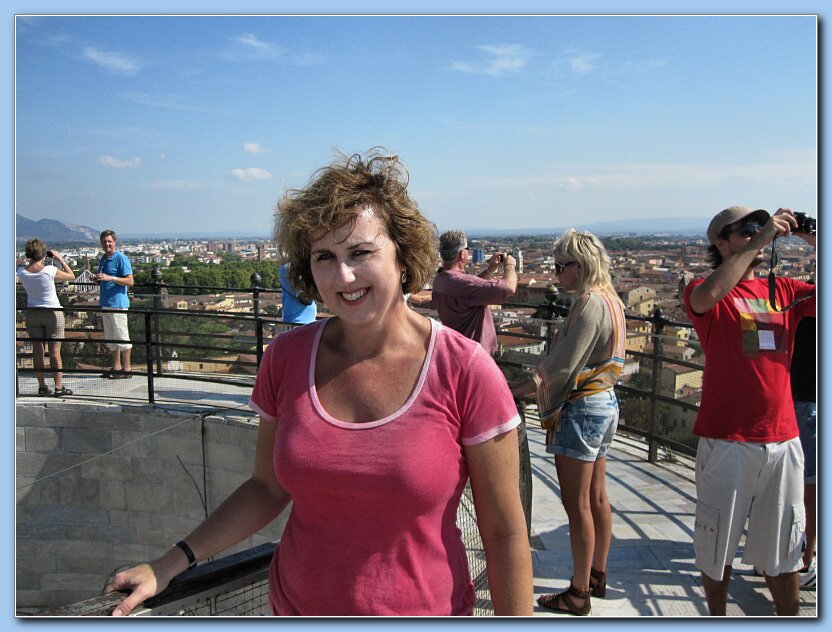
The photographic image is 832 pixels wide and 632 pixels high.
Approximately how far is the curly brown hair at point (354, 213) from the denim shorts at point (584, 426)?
1702 millimetres

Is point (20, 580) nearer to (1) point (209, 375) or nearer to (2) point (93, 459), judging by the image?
(2) point (93, 459)

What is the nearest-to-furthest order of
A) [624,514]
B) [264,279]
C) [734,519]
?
[734,519]
[624,514]
[264,279]

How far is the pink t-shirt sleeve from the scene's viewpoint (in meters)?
1.52

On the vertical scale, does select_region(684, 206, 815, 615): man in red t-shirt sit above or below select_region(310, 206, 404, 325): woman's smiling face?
below

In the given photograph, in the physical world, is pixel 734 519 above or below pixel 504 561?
below

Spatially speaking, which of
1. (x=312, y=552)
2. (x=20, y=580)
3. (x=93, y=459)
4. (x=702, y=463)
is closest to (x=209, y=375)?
(x=93, y=459)

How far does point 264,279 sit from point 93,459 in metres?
3.64

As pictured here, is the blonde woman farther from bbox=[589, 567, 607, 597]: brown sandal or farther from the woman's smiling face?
the woman's smiling face

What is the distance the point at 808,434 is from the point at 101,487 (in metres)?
6.87

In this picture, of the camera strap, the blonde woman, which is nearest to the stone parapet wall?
the blonde woman

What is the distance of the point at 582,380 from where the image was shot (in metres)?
3.26

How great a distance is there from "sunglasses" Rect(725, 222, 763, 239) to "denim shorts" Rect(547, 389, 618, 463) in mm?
945

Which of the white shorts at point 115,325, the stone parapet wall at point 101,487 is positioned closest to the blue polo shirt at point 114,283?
the white shorts at point 115,325

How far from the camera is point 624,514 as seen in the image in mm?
4844
